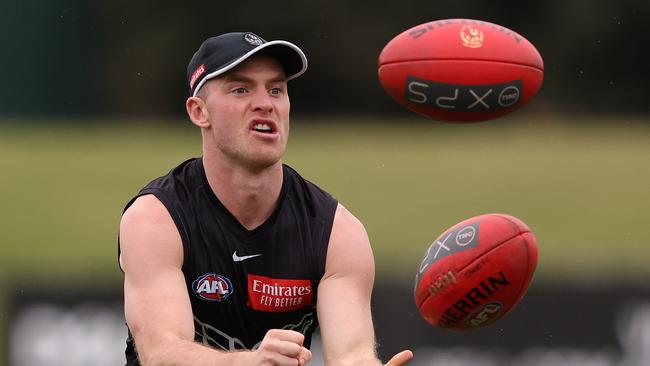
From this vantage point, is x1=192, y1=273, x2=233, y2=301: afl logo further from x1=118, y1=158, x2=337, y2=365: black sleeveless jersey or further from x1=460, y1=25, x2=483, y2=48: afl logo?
x1=460, y1=25, x2=483, y2=48: afl logo

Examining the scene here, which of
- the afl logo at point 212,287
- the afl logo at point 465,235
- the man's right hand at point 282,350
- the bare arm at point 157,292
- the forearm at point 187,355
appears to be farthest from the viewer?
the afl logo at point 465,235

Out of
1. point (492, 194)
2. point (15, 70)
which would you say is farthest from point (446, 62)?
point (15, 70)

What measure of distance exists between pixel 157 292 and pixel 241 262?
1.79ft

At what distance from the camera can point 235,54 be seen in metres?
7.07

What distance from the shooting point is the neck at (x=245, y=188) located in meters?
7.25

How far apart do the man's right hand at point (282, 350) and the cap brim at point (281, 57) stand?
1.40 metres

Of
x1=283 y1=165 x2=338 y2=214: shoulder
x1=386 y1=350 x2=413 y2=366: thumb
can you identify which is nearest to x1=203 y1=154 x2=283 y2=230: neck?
x1=283 y1=165 x2=338 y2=214: shoulder

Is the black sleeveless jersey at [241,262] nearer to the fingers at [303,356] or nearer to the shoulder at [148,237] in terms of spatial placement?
the shoulder at [148,237]

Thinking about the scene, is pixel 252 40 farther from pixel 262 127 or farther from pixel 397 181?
pixel 397 181

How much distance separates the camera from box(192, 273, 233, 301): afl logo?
7141 mm

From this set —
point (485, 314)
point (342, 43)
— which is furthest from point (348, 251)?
point (342, 43)

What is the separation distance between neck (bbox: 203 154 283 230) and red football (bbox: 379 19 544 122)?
0.78 meters

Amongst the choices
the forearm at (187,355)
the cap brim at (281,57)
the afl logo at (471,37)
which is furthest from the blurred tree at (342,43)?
the forearm at (187,355)

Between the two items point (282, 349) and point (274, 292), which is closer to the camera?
point (282, 349)
